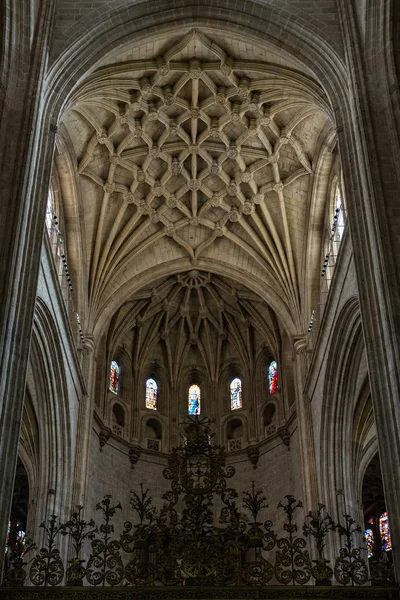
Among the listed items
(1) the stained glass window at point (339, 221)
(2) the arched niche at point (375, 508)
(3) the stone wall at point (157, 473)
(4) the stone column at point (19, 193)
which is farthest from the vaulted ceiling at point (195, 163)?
(2) the arched niche at point (375, 508)

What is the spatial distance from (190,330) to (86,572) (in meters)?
18.7

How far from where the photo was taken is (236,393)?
93.6 feet

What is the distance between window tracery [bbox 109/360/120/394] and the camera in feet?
89.3

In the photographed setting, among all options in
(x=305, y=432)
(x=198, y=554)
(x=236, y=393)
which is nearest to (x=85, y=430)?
(x=305, y=432)

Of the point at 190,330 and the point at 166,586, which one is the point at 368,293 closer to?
the point at 166,586

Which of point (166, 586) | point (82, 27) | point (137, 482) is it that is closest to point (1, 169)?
point (82, 27)

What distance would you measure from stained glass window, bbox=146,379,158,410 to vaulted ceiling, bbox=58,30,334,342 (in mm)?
5180

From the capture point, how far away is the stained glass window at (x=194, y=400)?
1125 inches

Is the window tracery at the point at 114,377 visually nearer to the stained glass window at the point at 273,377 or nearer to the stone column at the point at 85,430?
the stone column at the point at 85,430

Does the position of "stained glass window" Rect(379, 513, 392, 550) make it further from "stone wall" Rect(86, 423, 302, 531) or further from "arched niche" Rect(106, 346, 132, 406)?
"arched niche" Rect(106, 346, 132, 406)

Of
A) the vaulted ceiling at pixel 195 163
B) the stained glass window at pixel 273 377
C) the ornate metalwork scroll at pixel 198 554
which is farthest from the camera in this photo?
the stained glass window at pixel 273 377

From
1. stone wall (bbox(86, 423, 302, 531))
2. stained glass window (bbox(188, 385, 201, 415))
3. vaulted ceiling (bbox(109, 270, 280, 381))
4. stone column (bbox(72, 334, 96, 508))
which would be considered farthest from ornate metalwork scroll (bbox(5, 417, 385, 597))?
stained glass window (bbox(188, 385, 201, 415))

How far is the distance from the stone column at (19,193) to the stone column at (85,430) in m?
9.11

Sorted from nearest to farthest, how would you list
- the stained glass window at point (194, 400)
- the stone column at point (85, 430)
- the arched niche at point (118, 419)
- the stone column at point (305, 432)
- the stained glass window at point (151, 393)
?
the stone column at point (305, 432) < the stone column at point (85, 430) < the arched niche at point (118, 419) < the stained glass window at point (151, 393) < the stained glass window at point (194, 400)
